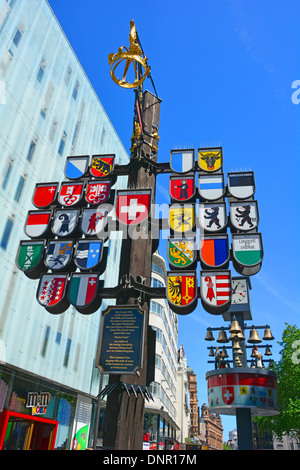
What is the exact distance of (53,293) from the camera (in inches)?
301

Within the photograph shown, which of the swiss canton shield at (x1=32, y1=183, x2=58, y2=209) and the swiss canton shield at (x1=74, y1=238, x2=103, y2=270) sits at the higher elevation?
the swiss canton shield at (x1=32, y1=183, x2=58, y2=209)

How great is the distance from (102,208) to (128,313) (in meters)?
3.02

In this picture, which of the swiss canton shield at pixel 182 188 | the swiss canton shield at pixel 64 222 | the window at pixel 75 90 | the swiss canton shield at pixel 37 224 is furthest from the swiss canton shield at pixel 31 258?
the window at pixel 75 90

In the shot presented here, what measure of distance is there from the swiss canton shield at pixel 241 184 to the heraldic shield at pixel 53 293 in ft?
15.3

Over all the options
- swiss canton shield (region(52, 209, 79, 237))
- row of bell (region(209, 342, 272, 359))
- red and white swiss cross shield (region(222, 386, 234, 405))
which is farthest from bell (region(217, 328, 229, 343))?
swiss canton shield (region(52, 209, 79, 237))

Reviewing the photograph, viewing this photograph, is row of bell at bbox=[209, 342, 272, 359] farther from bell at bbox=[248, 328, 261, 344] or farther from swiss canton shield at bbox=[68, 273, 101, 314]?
swiss canton shield at bbox=[68, 273, 101, 314]

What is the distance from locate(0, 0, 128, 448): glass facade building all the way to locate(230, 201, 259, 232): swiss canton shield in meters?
14.1

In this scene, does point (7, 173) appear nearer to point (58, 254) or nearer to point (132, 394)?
point (58, 254)

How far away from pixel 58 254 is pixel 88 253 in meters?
0.76

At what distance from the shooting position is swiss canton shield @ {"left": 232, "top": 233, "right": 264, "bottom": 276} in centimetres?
750

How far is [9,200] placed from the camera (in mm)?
19422

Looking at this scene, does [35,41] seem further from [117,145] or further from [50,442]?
[50,442]

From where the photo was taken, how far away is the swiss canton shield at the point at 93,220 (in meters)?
8.41
